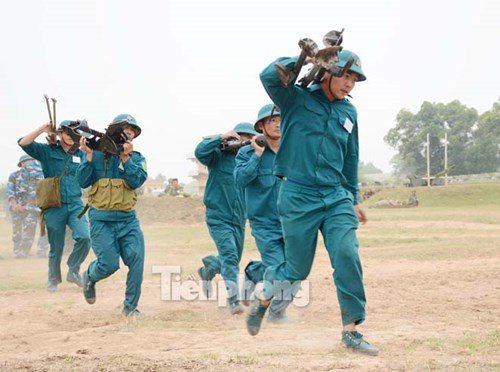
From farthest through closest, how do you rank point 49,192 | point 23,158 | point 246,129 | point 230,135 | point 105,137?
point 23,158 → point 49,192 → point 246,129 → point 230,135 → point 105,137

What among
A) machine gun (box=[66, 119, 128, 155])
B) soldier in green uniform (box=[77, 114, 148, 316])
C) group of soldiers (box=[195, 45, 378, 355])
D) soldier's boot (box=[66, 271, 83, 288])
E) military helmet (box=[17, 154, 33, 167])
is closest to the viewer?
group of soldiers (box=[195, 45, 378, 355])

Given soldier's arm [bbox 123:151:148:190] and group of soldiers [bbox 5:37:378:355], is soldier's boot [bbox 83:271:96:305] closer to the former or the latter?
group of soldiers [bbox 5:37:378:355]

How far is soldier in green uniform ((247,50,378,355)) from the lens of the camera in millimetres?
5301

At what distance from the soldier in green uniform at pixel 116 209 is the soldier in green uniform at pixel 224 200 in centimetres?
82

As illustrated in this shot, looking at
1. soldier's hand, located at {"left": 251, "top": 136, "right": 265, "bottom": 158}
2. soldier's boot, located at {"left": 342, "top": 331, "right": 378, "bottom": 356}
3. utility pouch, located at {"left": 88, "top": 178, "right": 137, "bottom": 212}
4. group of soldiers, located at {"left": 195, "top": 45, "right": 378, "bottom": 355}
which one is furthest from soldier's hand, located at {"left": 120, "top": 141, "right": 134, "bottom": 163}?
soldier's boot, located at {"left": 342, "top": 331, "right": 378, "bottom": 356}

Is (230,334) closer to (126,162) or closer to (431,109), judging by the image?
(126,162)

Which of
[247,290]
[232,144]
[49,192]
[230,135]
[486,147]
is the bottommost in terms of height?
[247,290]

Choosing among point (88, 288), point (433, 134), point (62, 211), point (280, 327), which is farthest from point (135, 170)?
point (433, 134)

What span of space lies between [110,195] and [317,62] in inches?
138

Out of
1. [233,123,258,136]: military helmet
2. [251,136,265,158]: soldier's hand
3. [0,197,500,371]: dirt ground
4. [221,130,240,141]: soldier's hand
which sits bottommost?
[0,197,500,371]: dirt ground

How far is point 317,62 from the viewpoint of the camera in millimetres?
4918

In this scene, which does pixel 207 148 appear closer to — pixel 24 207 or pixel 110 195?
pixel 110 195

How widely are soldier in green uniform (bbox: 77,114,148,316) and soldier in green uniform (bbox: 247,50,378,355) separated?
2636 millimetres

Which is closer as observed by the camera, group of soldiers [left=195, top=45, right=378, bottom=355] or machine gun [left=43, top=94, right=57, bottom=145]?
group of soldiers [left=195, top=45, right=378, bottom=355]
